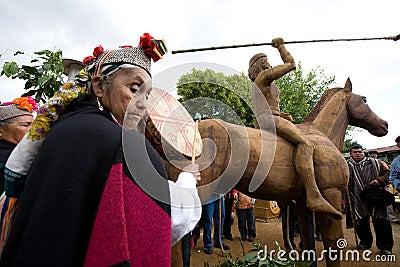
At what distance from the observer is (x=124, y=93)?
1138 millimetres

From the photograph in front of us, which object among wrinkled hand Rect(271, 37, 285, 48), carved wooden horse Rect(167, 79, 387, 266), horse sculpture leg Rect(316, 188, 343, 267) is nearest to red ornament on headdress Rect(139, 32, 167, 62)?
carved wooden horse Rect(167, 79, 387, 266)

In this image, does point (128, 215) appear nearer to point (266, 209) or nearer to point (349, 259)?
point (349, 259)

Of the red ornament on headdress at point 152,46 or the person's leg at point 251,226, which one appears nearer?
the red ornament on headdress at point 152,46

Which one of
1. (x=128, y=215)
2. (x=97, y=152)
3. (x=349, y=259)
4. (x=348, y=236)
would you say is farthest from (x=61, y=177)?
(x=348, y=236)

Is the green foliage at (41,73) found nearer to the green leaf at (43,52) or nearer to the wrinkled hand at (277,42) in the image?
the green leaf at (43,52)

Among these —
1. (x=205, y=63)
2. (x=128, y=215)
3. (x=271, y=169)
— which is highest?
(x=205, y=63)

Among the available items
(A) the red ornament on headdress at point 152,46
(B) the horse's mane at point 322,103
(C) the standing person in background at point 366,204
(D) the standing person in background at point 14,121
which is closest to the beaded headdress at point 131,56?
(A) the red ornament on headdress at point 152,46

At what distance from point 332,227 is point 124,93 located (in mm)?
3701

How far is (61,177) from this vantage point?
83 cm

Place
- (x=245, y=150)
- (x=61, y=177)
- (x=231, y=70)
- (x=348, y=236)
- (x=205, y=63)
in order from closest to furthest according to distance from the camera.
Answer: (x=61, y=177) < (x=205, y=63) < (x=231, y=70) < (x=245, y=150) < (x=348, y=236)

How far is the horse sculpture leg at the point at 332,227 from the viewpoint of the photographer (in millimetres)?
3762

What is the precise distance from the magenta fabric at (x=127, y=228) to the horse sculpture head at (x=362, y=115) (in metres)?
4.39

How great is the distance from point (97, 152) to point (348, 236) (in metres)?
8.04

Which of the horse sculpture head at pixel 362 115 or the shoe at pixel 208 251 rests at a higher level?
the horse sculpture head at pixel 362 115
